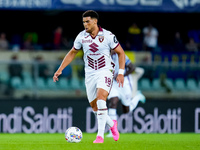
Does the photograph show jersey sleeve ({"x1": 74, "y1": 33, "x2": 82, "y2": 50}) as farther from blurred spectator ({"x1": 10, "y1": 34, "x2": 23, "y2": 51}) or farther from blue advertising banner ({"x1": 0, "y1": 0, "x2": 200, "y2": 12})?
blurred spectator ({"x1": 10, "y1": 34, "x2": 23, "y2": 51})

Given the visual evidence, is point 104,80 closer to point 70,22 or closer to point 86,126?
point 86,126

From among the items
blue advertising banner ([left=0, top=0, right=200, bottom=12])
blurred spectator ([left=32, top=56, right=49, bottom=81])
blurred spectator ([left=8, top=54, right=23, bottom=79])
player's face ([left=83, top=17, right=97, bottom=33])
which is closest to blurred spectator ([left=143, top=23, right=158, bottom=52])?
blue advertising banner ([left=0, top=0, right=200, bottom=12])

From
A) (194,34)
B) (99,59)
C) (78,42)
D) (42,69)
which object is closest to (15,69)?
(42,69)

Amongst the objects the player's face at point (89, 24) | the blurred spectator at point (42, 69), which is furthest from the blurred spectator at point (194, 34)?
the player's face at point (89, 24)

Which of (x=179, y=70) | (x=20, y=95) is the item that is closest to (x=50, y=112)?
(x=20, y=95)

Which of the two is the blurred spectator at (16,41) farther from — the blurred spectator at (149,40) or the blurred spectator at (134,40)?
the blurred spectator at (149,40)

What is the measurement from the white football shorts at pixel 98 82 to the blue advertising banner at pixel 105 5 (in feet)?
23.1

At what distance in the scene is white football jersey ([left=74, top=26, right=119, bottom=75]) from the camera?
9.59 m

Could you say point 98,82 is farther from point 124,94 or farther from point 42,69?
point 42,69

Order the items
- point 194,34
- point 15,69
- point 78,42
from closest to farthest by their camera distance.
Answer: point 78,42
point 15,69
point 194,34

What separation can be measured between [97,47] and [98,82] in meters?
0.60

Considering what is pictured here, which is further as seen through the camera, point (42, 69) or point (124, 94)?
point (42, 69)

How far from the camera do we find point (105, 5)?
16688 mm

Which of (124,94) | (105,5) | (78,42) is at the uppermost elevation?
(105,5)
